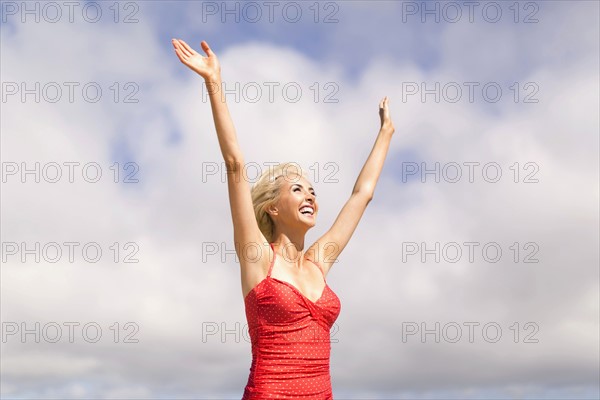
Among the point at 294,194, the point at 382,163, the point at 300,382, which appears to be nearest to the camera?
the point at 300,382

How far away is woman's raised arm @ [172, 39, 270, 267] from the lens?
6363 millimetres

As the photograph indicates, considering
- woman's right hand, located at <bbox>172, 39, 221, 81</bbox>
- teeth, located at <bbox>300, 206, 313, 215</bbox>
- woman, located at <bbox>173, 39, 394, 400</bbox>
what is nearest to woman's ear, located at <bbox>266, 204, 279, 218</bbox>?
woman, located at <bbox>173, 39, 394, 400</bbox>

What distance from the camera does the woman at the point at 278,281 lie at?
638 cm

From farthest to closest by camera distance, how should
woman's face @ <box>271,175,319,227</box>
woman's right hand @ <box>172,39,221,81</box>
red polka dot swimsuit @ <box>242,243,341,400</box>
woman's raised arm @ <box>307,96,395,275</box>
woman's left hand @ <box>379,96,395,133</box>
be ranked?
woman's left hand @ <box>379,96,395,133</box>
woman's raised arm @ <box>307,96,395,275</box>
woman's face @ <box>271,175,319,227</box>
woman's right hand @ <box>172,39,221,81</box>
red polka dot swimsuit @ <box>242,243,341,400</box>

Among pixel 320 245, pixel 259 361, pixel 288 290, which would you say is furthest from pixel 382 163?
pixel 259 361

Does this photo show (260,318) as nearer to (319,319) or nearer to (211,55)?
(319,319)

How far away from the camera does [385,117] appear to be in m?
8.45

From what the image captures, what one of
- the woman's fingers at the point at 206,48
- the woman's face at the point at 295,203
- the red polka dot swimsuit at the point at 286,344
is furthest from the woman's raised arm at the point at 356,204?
the woman's fingers at the point at 206,48

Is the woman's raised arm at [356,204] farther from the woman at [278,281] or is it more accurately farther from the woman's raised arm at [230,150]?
the woman's raised arm at [230,150]

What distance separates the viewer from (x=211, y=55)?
6.68 m

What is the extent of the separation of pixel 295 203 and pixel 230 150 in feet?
3.20

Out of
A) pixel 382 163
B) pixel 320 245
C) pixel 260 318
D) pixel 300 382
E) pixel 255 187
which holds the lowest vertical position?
pixel 300 382

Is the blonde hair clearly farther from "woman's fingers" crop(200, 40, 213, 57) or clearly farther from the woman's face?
"woman's fingers" crop(200, 40, 213, 57)

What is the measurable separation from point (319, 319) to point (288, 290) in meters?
0.36
